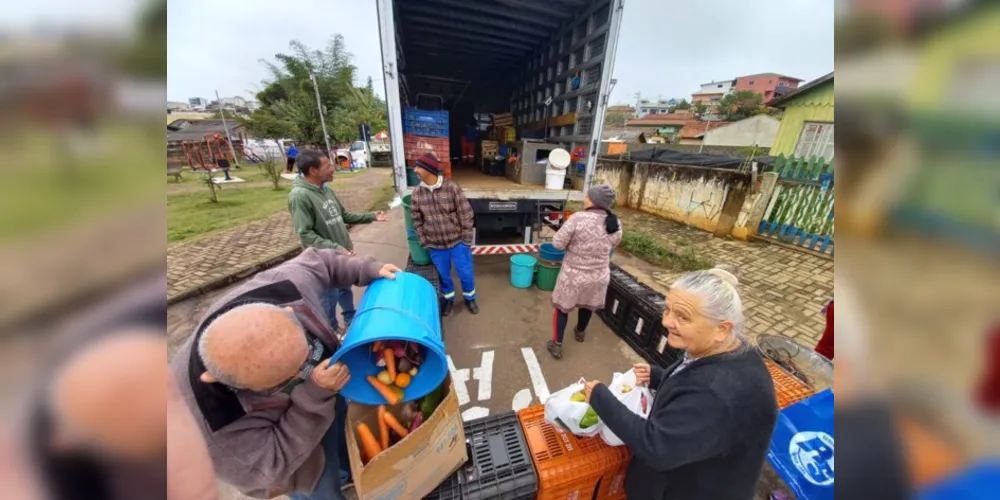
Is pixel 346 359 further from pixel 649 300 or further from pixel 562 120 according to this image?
pixel 562 120

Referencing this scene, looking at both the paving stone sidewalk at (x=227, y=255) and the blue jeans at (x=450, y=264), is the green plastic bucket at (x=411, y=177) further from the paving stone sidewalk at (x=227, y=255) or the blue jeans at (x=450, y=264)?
the paving stone sidewalk at (x=227, y=255)

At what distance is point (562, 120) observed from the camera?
493 cm

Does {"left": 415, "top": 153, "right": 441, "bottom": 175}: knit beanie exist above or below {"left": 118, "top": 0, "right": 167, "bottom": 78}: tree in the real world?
below

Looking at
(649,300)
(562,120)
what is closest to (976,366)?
A: (649,300)

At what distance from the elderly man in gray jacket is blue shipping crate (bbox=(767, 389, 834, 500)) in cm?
225

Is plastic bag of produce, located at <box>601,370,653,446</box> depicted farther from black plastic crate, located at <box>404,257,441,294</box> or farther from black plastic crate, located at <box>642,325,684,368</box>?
black plastic crate, located at <box>404,257,441,294</box>

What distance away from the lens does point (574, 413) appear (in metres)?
1.65

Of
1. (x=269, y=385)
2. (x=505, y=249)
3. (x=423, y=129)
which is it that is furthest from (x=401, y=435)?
(x=423, y=129)

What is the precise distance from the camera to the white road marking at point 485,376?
2873mm

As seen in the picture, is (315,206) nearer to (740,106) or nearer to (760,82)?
(740,106)

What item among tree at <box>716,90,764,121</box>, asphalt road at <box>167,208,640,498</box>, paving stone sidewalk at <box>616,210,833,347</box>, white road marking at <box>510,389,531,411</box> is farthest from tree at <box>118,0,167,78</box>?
tree at <box>716,90,764,121</box>

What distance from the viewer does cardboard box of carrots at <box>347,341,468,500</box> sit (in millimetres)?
1295

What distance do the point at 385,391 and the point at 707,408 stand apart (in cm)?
132

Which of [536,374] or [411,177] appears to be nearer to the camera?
[536,374]
